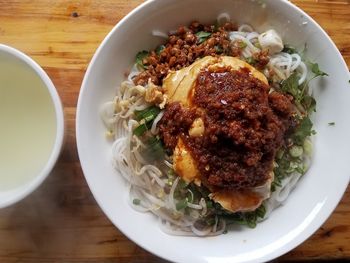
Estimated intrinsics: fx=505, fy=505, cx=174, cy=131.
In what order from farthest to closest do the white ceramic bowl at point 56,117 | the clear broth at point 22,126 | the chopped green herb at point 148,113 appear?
1. the chopped green herb at point 148,113
2. the clear broth at point 22,126
3. the white ceramic bowl at point 56,117

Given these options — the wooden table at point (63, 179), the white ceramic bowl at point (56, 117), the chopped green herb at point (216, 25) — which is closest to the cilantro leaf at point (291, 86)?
the chopped green herb at point (216, 25)

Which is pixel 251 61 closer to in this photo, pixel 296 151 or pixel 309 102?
pixel 309 102

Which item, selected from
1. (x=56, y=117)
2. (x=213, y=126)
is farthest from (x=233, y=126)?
(x=56, y=117)

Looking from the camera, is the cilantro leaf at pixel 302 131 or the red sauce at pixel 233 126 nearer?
the red sauce at pixel 233 126

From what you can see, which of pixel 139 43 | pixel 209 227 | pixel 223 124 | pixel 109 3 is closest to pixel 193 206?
pixel 209 227

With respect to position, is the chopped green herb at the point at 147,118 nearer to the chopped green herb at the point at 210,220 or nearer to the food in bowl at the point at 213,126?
the food in bowl at the point at 213,126

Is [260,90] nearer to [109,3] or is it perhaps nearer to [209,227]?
[209,227]
